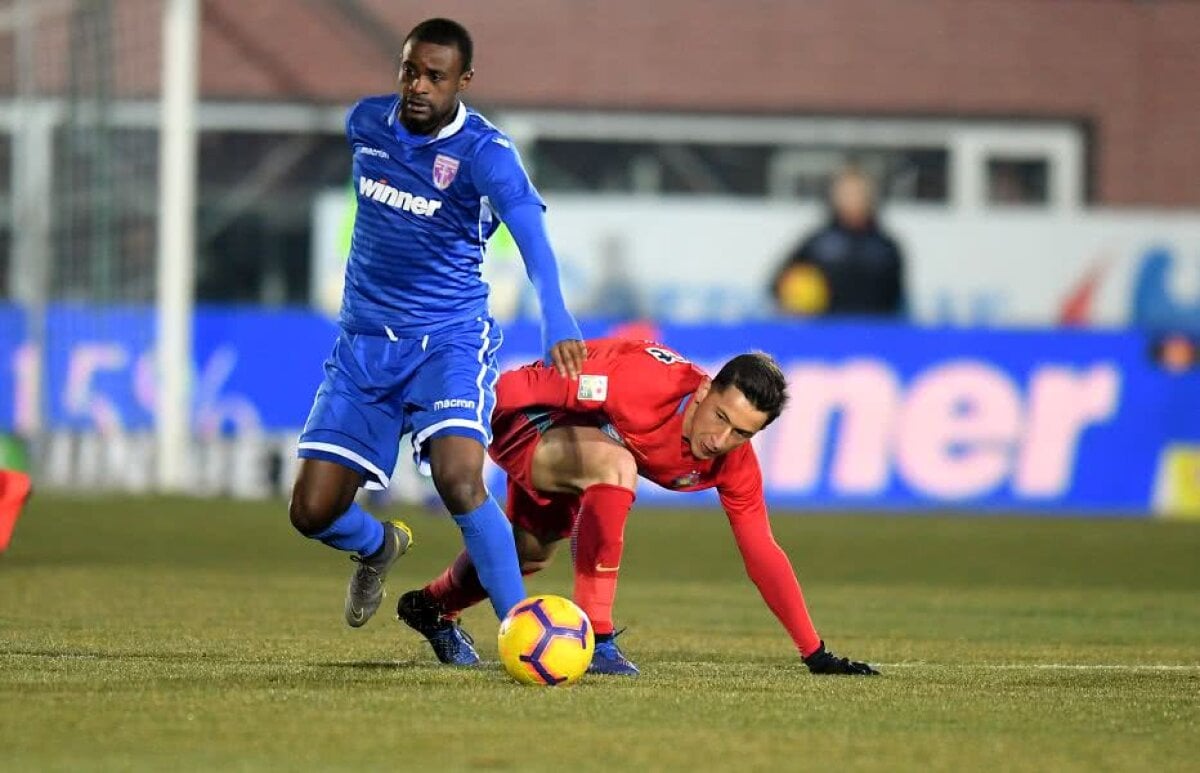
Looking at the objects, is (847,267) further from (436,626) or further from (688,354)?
(436,626)

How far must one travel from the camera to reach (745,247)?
2334cm

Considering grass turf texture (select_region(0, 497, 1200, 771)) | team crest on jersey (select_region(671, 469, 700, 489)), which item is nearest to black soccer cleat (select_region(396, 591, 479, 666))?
grass turf texture (select_region(0, 497, 1200, 771))

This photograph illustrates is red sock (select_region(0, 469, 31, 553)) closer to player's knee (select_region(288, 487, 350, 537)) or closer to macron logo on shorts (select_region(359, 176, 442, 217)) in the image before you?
player's knee (select_region(288, 487, 350, 537))

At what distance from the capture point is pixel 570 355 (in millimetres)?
7125

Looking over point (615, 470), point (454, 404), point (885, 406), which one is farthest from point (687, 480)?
point (885, 406)

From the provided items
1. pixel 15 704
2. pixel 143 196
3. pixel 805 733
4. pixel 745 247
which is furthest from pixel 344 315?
pixel 745 247

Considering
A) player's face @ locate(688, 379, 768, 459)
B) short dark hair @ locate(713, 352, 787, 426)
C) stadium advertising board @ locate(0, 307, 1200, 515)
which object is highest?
short dark hair @ locate(713, 352, 787, 426)

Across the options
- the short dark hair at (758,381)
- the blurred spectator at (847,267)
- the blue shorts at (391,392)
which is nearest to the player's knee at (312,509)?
the blue shorts at (391,392)

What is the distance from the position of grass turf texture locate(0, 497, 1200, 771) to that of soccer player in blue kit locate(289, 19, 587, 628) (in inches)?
22.5

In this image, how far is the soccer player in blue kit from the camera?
754 centimetres

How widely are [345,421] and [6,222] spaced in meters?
17.0

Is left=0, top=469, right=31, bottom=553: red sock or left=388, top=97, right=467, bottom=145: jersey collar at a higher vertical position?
left=388, top=97, right=467, bottom=145: jersey collar

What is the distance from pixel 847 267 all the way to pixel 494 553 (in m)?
16.0

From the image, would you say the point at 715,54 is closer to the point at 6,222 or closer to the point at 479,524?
the point at 6,222
